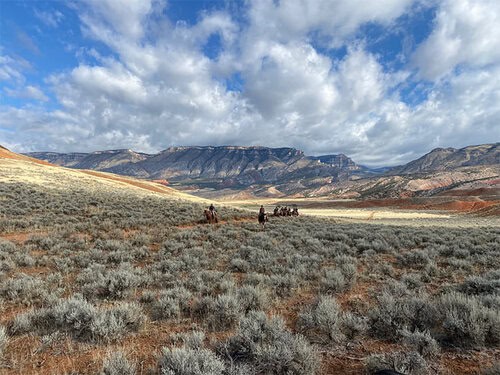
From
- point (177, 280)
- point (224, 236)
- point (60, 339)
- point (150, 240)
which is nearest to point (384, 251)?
point (224, 236)

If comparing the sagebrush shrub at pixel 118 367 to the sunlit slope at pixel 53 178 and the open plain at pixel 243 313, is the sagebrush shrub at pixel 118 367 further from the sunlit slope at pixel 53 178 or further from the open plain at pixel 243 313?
the sunlit slope at pixel 53 178

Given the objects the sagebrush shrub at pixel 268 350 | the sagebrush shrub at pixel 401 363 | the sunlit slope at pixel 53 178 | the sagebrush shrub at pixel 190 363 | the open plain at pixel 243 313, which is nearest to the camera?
the sagebrush shrub at pixel 190 363

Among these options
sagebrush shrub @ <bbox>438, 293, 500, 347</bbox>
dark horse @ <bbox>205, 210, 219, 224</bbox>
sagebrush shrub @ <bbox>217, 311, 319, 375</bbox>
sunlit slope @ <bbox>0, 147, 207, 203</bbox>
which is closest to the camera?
sagebrush shrub @ <bbox>217, 311, 319, 375</bbox>

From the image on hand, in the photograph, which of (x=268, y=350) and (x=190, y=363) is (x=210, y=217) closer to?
(x=268, y=350)

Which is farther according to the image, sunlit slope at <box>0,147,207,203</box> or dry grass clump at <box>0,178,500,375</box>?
sunlit slope at <box>0,147,207,203</box>

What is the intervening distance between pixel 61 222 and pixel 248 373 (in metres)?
18.2

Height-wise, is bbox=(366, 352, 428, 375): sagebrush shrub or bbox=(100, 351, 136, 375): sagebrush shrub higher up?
bbox=(366, 352, 428, 375): sagebrush shrub

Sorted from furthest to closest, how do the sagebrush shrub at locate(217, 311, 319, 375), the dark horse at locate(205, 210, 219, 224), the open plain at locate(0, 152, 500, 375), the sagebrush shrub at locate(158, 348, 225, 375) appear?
the dark horse at locate(205, 210, 219, 224), the open plain at locate(0, 152, 500, 375), the sagebrush shrub at locate(217, 311, 319, 375), the sagebrush shrub at locate(158, 348, 225, 375)

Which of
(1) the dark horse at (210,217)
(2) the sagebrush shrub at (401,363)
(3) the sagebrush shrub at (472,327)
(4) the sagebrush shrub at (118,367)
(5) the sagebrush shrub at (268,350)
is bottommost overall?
(1) the dark horse at (210,217)

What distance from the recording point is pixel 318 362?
4141mm

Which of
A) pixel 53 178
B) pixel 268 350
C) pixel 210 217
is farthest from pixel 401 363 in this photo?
pixel 53 178

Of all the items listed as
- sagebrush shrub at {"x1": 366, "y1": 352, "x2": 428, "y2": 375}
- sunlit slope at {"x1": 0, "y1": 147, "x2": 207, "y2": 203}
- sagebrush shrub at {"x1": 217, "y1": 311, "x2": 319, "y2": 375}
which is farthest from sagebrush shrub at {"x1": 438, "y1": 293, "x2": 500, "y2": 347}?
sunlit slope at {"x1": 0, "y1": 147, "x2": 207, "y2": 203}

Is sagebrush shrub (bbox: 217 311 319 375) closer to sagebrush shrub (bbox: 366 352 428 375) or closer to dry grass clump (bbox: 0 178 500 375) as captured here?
dry grass clump (bbox: 0 178 500 375)

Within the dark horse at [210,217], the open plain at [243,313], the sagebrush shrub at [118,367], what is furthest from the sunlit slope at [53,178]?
the sagebrush shrub at [118,367]
